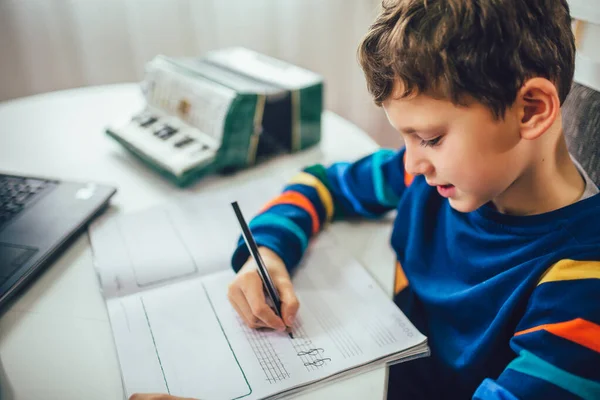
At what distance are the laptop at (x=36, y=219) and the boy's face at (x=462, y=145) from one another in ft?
1.50

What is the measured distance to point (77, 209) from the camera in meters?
0.80

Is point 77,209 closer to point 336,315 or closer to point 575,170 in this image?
point 336,315

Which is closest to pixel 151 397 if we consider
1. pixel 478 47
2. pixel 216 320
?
pixel 216 320

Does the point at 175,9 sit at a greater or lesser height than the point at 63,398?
greater

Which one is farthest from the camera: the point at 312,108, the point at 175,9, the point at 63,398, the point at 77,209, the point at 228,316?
the point at 175,9

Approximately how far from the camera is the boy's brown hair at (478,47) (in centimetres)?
51

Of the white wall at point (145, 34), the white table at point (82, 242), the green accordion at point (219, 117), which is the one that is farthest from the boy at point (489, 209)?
the white wall at point (145, 34)

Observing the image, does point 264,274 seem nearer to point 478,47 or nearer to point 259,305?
point 259,305

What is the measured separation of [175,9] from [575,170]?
126 centimetres

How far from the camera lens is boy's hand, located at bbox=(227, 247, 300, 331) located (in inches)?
23.8

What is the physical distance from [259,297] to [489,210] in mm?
287

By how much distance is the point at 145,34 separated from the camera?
158cm

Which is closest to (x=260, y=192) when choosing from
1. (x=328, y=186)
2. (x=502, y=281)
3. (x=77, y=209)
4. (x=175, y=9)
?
(x=328, y=186)

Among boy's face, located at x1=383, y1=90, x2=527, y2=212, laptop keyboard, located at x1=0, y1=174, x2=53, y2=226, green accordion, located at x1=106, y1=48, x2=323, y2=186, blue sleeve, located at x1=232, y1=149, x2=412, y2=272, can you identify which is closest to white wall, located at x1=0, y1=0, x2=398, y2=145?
green accordion, located at x1=106, y1=48, x2=323, y2=186
